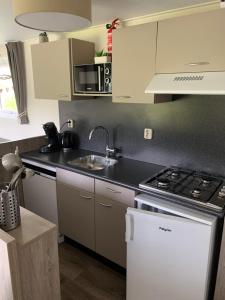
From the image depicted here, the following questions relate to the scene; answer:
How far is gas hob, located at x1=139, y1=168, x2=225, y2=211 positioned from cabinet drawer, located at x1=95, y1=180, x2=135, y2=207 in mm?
147

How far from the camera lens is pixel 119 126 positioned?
248cm

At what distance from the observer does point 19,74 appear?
3.38 m

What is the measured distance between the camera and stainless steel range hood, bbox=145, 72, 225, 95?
56.3 inches

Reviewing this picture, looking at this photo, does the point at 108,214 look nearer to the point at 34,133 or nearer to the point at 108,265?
the point at 108,265

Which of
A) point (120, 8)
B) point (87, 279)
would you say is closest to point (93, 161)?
point (87, 279)

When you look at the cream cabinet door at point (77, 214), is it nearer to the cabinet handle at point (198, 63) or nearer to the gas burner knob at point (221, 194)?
the gas burner knob at point (221, 194)

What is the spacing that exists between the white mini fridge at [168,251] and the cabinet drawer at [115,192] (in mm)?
104

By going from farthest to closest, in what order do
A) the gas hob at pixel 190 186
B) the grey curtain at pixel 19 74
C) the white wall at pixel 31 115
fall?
the grey curtain at pixel 19 74 < the white wall at pixel 31 115 < the gas hob at pixel 190 186

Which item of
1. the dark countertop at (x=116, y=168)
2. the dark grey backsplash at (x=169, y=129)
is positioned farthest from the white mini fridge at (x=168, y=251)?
the dark grey backsplash at (x=169, y=129)

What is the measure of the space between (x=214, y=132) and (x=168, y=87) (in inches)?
24.5

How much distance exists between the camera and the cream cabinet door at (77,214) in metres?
2.15

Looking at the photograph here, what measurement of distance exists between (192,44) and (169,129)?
767mm

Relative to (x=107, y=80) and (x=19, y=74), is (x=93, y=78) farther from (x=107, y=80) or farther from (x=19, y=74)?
(x=19, y=74)

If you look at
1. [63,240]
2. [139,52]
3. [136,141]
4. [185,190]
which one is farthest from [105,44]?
[63,240]
